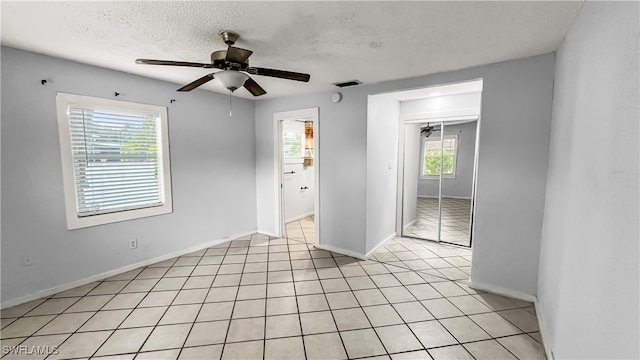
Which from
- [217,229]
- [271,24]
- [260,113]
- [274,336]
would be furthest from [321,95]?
[274,336]

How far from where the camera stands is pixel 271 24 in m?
1.69

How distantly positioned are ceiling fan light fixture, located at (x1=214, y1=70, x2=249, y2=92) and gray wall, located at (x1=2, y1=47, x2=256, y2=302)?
5.60 feet

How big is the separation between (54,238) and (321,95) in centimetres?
326

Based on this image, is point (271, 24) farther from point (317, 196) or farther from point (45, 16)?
point (317, 196)

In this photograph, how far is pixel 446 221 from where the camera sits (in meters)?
4.87

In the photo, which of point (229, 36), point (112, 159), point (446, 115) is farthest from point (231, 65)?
point (446, 115)

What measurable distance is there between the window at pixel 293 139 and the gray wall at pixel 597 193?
156 inches

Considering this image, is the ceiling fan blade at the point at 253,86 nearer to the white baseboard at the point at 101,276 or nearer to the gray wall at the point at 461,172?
the white baseboard at the point at 101,276

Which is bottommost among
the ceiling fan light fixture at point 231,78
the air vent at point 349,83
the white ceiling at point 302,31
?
the ceiling fan light fixture at point 231,78

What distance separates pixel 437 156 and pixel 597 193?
333cm

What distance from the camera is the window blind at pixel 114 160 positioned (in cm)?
254

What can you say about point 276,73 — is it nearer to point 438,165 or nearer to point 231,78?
point 231,78

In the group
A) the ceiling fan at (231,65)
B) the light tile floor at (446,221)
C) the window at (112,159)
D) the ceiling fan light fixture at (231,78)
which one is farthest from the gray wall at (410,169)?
the window at (112,159)

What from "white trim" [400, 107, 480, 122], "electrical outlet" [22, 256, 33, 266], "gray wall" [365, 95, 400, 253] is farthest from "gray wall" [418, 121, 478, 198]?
"electrical outlet" [22, 256, 33, 266]
